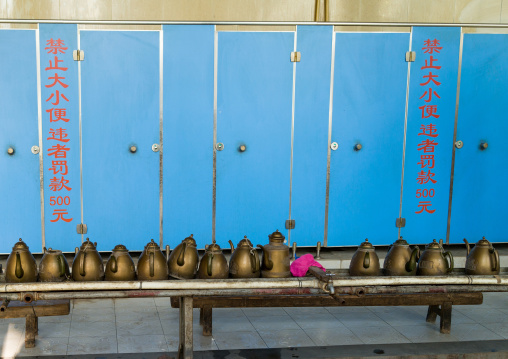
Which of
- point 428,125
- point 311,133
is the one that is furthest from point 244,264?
point 428,125

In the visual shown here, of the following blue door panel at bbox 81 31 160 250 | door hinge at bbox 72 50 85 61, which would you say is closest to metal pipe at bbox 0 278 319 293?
blue door panel at bbox 81 31 160 250

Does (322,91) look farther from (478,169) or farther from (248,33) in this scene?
(478,169)

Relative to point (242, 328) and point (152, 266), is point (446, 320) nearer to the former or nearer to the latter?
point (242, 328)

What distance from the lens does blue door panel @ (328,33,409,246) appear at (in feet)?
14.2

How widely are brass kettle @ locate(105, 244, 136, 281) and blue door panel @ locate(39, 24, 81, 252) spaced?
2098 millimetres

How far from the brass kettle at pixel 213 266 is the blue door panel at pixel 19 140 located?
91.1 inches

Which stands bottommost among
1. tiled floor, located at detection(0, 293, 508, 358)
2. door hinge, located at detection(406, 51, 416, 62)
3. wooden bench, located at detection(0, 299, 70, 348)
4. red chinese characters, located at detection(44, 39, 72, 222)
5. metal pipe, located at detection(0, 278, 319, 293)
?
tiled floor, located at detection(0, 293, 508, 358)

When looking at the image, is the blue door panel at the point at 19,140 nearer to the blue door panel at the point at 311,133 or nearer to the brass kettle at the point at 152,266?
the blue door panel at the point at 311,133

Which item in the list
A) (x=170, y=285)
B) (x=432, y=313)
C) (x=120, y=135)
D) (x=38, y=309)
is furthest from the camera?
(x=120, y=135)

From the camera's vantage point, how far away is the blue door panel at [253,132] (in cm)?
424

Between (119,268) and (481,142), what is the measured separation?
3324 millimetres

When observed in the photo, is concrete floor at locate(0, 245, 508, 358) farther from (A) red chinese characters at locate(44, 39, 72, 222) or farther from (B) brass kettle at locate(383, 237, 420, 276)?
(A) red chinese characters at locate(44, 39, 72, 222)

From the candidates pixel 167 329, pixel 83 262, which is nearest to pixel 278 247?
pixel 83 262

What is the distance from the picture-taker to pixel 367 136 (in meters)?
4.42
